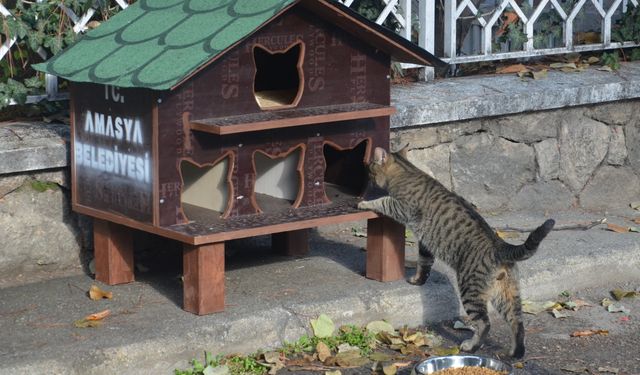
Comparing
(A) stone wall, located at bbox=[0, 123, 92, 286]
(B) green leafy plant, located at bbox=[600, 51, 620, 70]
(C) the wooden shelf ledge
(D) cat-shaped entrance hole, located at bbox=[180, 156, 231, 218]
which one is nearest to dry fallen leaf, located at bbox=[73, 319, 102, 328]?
(D) cat-shaped entrance hole, located at bbox=[180, 156, 231, 218]

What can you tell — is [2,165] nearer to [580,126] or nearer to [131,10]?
[131,10]

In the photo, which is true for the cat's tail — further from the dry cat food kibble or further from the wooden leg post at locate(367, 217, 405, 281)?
the wooden leg post at locate(367, 217, 405, 281)

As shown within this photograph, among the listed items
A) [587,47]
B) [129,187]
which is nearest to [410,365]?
[129,187]

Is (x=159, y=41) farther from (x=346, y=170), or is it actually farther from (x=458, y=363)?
(x=458, y=363)

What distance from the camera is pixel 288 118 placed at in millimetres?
5086

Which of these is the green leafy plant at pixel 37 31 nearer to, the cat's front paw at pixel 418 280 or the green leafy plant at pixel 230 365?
the green leafy plant at pixel 230 365

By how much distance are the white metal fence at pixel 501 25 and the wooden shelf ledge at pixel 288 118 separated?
1464mm

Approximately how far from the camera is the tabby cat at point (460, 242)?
203 inches

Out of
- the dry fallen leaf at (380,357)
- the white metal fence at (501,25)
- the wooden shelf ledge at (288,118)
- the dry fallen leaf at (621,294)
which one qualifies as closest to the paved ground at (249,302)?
the dry fallen leaf at (621,294)

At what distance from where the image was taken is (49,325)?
502cm

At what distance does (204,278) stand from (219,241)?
178 millimetres

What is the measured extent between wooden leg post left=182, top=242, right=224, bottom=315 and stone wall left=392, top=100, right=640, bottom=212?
6.16ft

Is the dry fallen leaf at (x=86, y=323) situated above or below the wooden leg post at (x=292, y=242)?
below

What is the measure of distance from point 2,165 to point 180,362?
1357 mm
